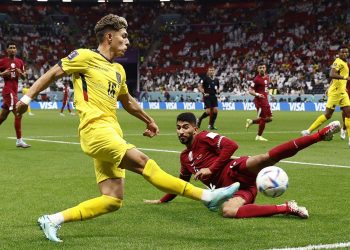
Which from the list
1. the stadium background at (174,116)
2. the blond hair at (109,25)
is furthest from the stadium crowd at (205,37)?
the blond hair at (109,25)

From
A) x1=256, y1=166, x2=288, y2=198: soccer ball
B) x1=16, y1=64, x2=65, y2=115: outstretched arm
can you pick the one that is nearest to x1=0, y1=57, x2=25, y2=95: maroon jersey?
x1=16, y1=64, x2=65, y2=115: outstretched arm

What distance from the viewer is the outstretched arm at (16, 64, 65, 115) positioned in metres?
6.02

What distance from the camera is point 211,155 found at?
7.67 metres

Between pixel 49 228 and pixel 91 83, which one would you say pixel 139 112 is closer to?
pixel 91 83

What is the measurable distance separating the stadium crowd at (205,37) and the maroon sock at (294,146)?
136 feet

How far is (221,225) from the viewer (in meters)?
6.82

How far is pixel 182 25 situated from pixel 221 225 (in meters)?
63.0

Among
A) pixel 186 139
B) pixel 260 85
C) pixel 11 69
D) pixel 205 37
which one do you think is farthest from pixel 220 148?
pixel 205 37

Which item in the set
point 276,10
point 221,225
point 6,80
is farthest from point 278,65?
point 221,225

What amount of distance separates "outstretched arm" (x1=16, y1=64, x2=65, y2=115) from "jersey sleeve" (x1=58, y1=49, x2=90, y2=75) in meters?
0.06

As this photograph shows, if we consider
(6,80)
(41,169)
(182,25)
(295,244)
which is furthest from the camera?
(182,25)

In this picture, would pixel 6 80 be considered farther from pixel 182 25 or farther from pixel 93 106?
pixel 182 25

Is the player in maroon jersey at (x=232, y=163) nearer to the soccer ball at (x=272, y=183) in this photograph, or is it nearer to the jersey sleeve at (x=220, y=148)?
the jersey sleeve at (x=220, y=148)

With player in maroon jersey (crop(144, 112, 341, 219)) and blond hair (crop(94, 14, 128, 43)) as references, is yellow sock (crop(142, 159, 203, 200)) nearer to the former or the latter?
player in maroon jersey (crop(144, 112, 341, 219))
